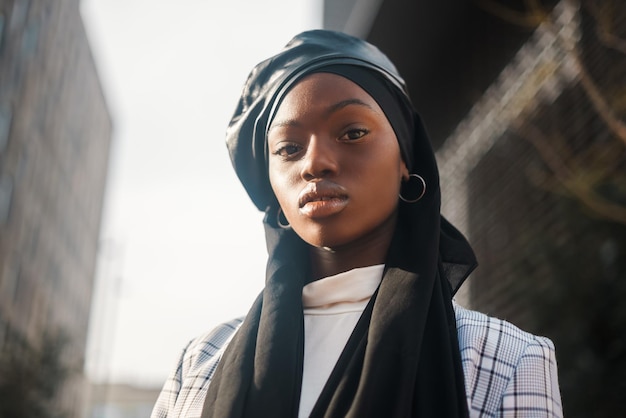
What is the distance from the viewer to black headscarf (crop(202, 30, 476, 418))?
1.54m

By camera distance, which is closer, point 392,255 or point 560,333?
point 392,255

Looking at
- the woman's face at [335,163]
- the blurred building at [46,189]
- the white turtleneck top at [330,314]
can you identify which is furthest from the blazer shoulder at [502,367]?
the blurred building at [46,189]

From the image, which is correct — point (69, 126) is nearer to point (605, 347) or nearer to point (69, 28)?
point (69, 28)

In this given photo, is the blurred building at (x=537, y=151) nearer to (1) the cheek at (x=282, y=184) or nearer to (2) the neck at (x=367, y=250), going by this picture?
(2) the neck at (x=367, y=250)

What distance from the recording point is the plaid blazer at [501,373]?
5.17 feet

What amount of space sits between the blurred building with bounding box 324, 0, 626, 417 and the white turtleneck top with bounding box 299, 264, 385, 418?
4.66 feet

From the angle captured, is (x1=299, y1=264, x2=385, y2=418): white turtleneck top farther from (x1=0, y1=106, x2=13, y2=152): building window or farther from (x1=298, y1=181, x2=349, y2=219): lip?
(x1=0, y1=106, x2=13, y2=152): building window

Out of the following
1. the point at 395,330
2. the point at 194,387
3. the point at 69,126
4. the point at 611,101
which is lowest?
the point at 194,387

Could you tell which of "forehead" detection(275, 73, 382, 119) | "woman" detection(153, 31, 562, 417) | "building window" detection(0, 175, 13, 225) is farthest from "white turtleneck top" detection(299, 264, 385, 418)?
"building window" detection(0, 175, 13, 225)

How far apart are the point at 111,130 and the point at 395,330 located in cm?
5079

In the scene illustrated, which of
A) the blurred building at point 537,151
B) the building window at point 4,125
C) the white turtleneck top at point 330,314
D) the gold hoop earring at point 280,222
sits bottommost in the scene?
the white turtleneck top at point 330,314

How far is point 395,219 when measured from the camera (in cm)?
187

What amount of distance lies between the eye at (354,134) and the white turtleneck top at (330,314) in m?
0.29

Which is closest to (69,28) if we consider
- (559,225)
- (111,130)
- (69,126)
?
(69,126)
